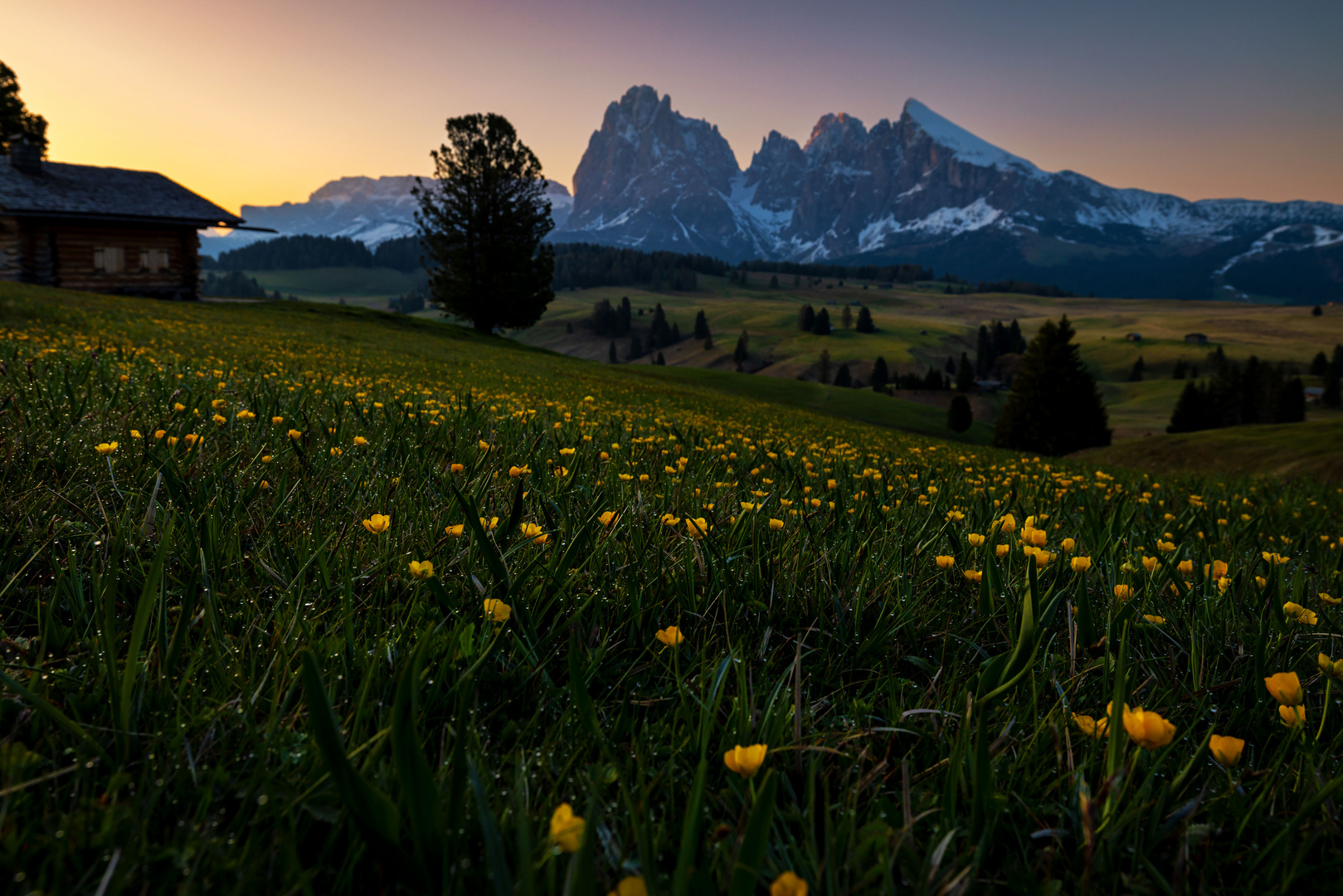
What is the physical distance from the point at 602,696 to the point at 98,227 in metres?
49.0

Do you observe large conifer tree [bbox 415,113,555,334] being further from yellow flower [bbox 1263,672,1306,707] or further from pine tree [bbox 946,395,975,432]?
pine tree [bbox 946,395,975,432]

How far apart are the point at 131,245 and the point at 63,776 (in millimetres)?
48950

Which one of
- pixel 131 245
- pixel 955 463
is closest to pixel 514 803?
pixel 955 463

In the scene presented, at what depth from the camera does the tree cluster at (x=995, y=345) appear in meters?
176

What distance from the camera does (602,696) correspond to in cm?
152

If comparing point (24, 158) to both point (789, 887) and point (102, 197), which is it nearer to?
point (102, 197)

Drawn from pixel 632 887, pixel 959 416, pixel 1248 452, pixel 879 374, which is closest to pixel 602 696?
pixel 632 887

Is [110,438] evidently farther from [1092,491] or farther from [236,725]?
[1092,491]

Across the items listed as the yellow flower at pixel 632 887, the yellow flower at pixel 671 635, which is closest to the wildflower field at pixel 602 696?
the yellow flower at pixel 632 887

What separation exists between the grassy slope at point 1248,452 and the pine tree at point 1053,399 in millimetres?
36546

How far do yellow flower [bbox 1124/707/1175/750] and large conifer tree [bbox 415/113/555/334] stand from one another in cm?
5362

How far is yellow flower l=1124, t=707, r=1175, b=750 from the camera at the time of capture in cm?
111

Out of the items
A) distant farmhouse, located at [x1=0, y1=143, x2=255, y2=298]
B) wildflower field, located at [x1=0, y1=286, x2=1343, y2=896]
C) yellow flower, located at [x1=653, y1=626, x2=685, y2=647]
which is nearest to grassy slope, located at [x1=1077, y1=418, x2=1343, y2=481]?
wildflower field, located at [x1=0, y1=286, x2=1343, y2=896]

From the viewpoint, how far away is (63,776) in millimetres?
1060
